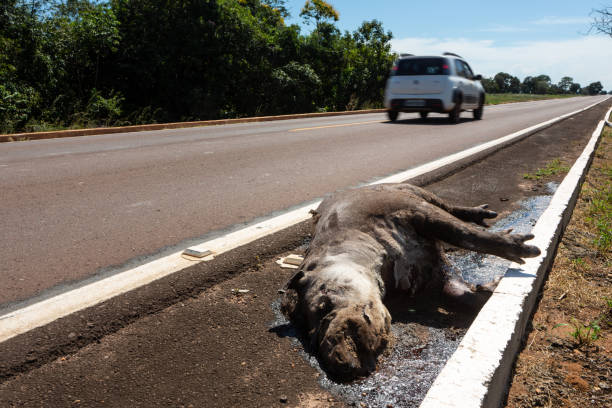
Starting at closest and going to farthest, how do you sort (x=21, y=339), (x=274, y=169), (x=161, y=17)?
1. (x=21, y=339)
2. (x=274, y=169)
3. (x=161, y=17)

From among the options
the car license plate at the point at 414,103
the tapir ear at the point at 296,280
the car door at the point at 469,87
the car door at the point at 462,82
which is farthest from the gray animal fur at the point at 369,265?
the car door at the point at 469,87

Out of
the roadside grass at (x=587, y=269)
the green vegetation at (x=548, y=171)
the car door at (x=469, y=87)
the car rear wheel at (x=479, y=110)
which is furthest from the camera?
the car rear wheel at (x=479, y=110)

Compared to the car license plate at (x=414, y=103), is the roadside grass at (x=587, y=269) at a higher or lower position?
lower

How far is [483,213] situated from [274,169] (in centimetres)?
374

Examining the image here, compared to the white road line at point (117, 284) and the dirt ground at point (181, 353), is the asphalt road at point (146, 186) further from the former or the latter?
the dirt ground at point (181, 353)

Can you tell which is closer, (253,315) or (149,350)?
(149,350)

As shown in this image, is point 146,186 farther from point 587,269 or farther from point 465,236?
point 587,269

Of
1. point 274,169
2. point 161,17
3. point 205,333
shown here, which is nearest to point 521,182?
point 274,169

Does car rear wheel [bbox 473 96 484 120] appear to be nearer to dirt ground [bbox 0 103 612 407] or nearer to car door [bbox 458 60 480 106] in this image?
car door [bbox 458 60 480 106]

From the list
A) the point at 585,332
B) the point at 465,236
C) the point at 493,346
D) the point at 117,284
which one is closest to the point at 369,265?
the point at 493,346

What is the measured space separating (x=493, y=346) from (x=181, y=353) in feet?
4.64

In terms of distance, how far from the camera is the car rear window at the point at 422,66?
46.5ft

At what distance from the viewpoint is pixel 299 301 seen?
7.64 ft

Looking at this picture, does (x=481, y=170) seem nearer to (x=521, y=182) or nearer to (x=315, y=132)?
(x=521, y=182)
